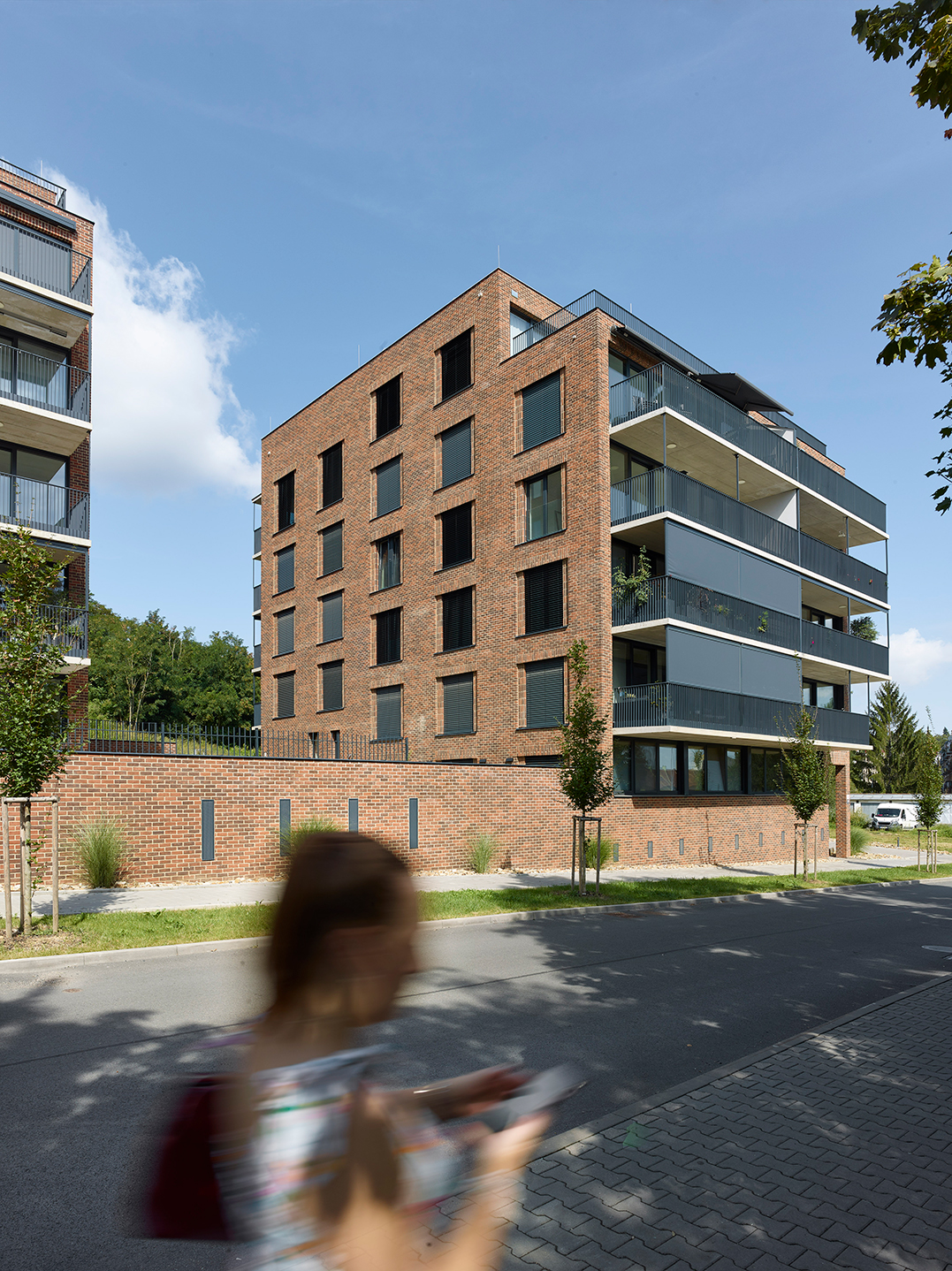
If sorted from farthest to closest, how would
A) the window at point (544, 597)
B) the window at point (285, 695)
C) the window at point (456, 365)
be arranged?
the window at point (285, 695) < the window at point (456, 365) < the window at point (544, 597)

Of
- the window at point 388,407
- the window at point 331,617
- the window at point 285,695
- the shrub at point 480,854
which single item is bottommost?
the shrub at point 480,854

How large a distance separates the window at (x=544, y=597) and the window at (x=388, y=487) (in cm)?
780

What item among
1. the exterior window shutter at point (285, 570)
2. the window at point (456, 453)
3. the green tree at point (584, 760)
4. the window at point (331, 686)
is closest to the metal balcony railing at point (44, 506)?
the window at point (456, 453)

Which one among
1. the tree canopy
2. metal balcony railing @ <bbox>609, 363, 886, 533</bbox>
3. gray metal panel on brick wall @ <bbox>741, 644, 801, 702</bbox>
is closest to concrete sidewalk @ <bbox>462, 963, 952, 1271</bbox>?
metal balcony railing @ <bbox>609, 363, 886, 533</bbox>

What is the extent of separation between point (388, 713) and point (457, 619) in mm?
5073

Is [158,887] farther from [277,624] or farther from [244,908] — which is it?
[277,624]

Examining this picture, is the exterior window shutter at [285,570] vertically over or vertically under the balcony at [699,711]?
over

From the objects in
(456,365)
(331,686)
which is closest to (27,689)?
(456,365)

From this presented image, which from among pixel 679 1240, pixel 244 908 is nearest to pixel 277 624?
pixel 244 908

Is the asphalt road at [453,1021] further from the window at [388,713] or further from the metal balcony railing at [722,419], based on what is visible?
the window at [388,713]

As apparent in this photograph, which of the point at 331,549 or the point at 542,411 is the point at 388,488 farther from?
the point at 542,411

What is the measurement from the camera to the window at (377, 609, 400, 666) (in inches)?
1221

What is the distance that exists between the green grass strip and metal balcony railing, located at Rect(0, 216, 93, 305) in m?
17.5

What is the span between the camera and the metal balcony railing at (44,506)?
69.1 ft
